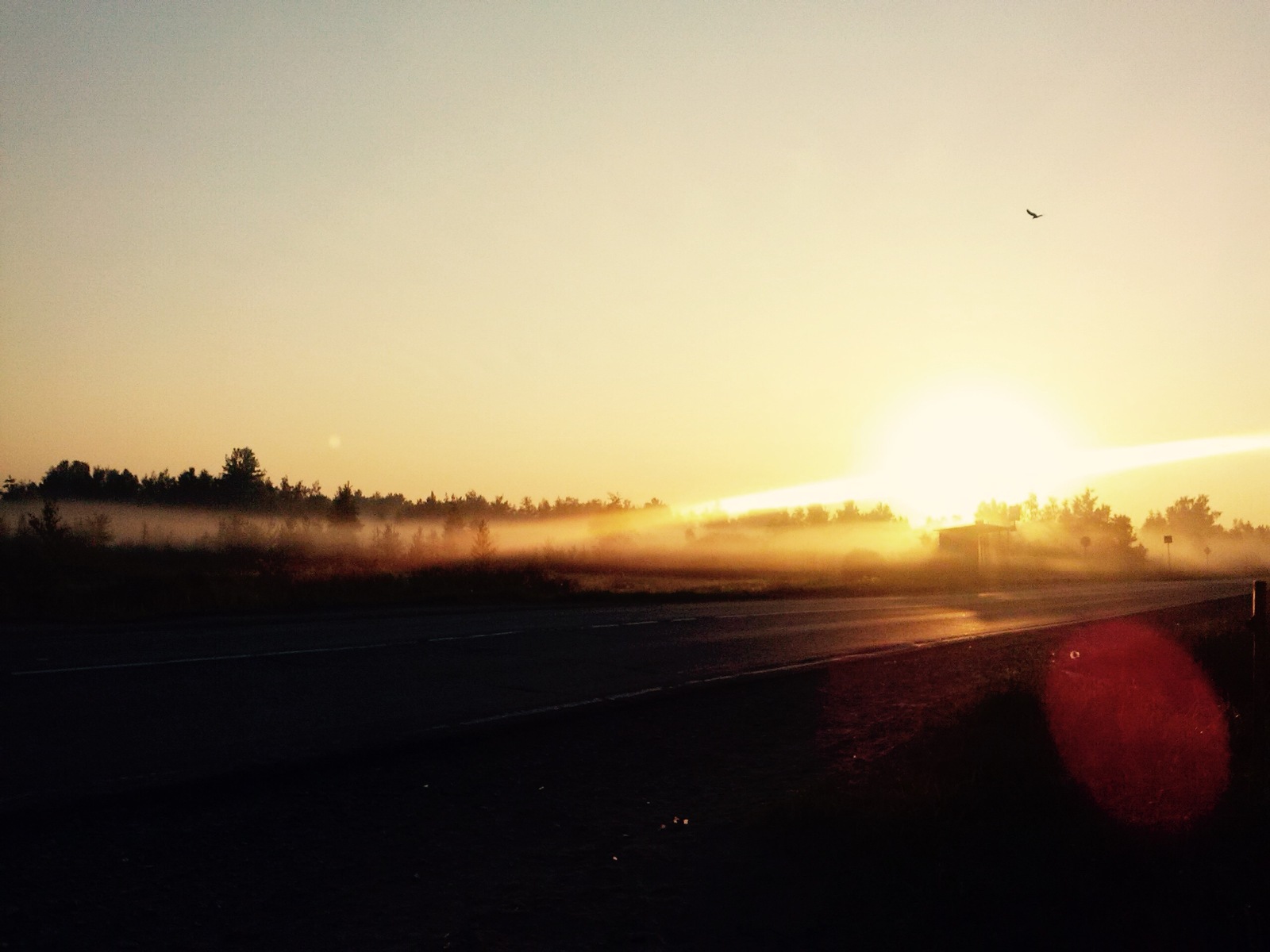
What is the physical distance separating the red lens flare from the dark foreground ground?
0.20 m

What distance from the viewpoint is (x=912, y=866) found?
18.9 feet

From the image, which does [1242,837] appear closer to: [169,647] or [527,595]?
[169,647]

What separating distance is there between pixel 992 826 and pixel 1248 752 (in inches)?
159

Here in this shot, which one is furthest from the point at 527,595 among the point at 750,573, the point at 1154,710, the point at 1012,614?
the point at 750,573

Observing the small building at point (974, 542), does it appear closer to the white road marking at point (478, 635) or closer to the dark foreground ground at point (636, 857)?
the white road marking at point (478, 635)

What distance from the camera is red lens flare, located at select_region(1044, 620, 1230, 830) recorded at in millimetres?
7152

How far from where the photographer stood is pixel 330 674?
12.3 meters

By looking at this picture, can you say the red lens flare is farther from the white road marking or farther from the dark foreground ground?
the white road marking

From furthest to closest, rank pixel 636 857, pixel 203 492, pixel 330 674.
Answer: pixel 203 492 → pixel 330 674 → pixel 636 857

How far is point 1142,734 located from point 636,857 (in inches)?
210

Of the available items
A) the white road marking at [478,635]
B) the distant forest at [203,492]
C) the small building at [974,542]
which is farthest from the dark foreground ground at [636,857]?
the distant forest at [203,492]

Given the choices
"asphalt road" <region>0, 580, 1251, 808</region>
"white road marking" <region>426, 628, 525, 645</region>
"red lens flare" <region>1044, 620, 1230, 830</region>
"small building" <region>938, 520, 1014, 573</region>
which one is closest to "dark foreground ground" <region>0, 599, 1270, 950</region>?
"red lens flare" <region>1044, 620, 1230, 830</region>

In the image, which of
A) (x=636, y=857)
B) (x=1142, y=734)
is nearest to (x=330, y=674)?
(x=636, y=857)

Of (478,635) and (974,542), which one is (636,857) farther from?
(974,542)
